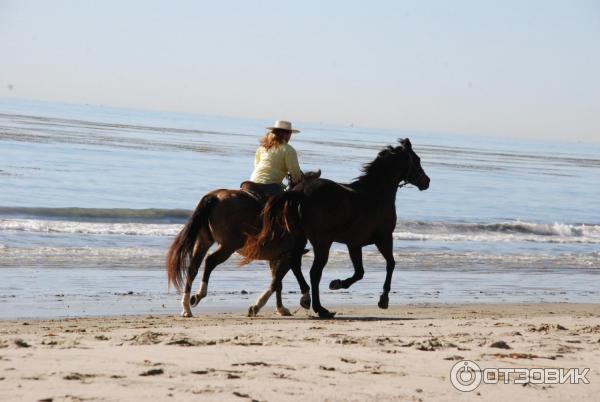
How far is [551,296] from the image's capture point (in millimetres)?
14867

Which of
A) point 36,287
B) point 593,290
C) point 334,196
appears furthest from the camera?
point 593,290

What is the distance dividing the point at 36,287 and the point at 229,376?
6539 millimetres

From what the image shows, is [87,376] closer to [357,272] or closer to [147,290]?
[357,272]

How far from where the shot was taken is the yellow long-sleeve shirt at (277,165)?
37.6ft

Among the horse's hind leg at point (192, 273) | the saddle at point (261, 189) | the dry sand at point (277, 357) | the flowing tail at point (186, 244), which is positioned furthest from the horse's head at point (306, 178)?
the dry sand at point (277, 357)

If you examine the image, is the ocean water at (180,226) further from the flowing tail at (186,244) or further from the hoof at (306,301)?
the hoof at (306,301)

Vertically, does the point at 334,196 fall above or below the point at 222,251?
above

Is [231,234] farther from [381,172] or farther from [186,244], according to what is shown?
[381,172]

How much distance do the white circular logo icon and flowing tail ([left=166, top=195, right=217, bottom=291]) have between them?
4.03 m

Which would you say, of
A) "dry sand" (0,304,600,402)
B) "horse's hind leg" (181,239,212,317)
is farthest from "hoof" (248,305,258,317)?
"horse's hind leg" (181,239,212,317)

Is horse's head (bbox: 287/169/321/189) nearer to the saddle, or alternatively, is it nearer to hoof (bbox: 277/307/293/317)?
the saddle

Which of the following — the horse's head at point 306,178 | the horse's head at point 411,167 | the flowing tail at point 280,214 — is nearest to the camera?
the flowing tail at point 280,214

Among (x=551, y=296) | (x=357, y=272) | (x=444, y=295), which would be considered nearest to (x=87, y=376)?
(x=357, y=272)

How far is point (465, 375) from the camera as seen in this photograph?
729cm
